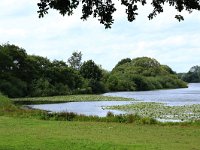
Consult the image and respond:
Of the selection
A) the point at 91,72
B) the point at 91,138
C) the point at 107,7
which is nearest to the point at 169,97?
the point at 91,72

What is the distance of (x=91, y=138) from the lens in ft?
57.3

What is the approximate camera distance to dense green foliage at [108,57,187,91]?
374 ft

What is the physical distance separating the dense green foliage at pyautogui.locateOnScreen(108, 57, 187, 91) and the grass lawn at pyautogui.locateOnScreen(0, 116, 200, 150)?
89.2 m

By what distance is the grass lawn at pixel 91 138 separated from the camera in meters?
15.0

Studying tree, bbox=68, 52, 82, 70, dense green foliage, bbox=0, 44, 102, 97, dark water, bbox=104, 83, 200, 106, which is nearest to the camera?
dark water, bbox=104, 83, 200, 106

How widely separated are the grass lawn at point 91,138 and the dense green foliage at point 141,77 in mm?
89231

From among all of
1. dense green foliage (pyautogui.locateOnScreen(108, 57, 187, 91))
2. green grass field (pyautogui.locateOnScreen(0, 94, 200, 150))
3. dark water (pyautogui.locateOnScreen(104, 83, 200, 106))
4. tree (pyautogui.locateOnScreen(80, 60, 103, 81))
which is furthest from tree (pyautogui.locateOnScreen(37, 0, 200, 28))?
dense green foliage (pyautogui.locateOnScreen(108, 57, 187, 91))

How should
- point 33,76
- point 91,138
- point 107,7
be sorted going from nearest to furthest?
point 107,7
point 91,138
point 33,76

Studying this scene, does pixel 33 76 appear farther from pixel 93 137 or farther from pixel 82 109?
pixel 93 137

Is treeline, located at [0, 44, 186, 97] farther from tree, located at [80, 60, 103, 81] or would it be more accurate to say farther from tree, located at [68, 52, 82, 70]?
tree, located at [68, 52, 82, 70]

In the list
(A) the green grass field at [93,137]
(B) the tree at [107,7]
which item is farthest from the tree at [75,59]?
(B) the tree at [107,7]

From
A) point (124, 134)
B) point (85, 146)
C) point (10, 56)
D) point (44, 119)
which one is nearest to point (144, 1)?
point (85, 146)

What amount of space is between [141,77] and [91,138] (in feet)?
342

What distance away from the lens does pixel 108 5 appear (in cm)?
794
